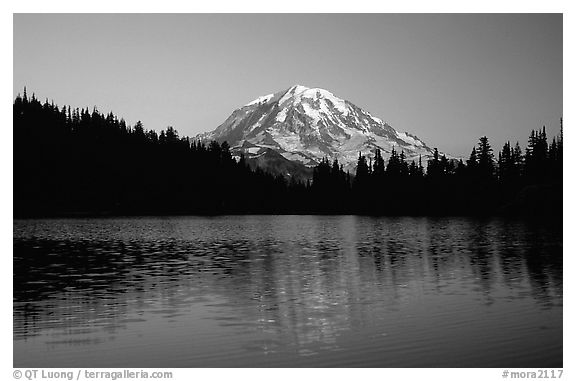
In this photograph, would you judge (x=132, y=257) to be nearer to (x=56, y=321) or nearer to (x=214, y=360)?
(x=56, y=321)

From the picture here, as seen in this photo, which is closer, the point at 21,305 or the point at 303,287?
the point at 21,305

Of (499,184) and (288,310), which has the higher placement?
(499,184)

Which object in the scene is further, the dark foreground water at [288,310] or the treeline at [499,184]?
the treeline at [499,184]

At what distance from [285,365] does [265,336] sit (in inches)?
138

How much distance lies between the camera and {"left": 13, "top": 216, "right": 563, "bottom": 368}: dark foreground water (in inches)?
800

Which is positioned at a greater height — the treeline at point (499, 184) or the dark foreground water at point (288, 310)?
the treeline at point (499, 184)

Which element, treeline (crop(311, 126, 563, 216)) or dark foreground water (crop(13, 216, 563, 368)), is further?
treeline (crop(311, 126, 563, 216))

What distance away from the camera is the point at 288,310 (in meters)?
27.4

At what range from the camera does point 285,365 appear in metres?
19.2

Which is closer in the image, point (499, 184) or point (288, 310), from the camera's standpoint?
point (288, 310)

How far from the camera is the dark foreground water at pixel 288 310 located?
20312mm

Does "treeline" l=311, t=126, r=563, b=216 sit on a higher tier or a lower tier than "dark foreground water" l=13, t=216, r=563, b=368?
higher
